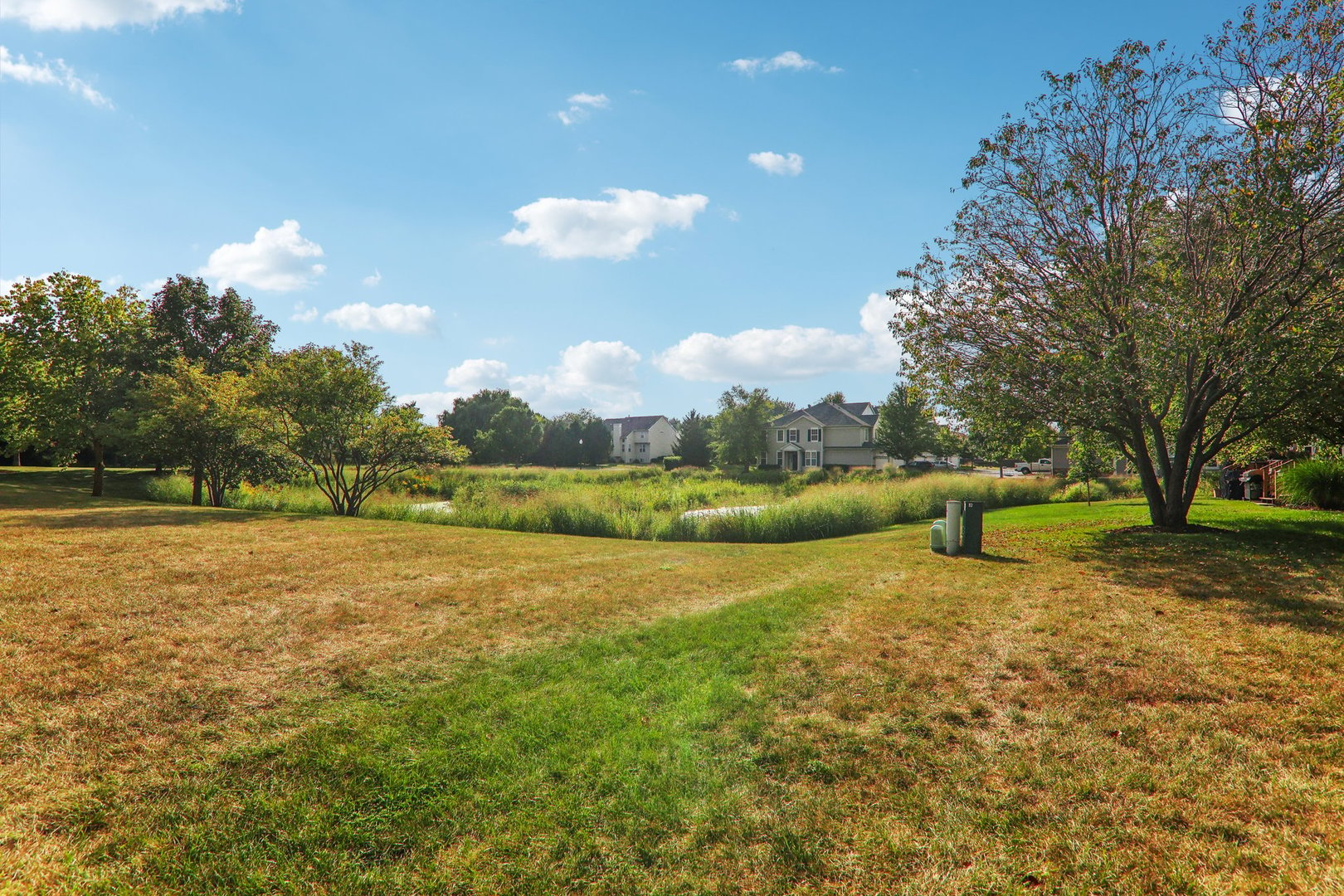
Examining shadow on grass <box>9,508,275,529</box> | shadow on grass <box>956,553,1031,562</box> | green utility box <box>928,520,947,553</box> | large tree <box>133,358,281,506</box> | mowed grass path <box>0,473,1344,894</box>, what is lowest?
mowed grass path <box>0,473,1344,894</box>

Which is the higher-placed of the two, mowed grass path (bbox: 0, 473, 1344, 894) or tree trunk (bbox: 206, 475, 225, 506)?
tree trunk (bbox: 206, 475, 225, 506)

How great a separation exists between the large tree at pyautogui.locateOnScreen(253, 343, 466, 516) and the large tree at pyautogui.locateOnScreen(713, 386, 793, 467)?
122ft

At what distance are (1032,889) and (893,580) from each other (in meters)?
6.26

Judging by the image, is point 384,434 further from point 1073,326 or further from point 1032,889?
point 1032,889

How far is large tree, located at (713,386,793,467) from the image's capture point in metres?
55.4

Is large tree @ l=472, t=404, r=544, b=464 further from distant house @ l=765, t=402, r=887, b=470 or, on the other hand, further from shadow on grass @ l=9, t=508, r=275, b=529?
shadow on grass @ l=9, t=508, r=275, b=529

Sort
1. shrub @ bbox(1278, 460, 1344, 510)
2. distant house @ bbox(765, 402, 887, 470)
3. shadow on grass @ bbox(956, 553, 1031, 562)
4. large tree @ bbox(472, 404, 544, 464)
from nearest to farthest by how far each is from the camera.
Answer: shadow on grass @ bbox(956, 553, 1031, 562) → shrub @ bbox(1278, 460, 1344, 510) → distant house @ bbox(765, 402, 887, 470) → large tree @ bbox(472, 404, 544, 464)

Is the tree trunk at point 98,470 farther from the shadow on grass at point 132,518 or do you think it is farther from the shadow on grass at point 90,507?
the shadow on grass at point 132,518

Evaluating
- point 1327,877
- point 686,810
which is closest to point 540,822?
point 686,810

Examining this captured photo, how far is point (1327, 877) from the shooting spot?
307 cm

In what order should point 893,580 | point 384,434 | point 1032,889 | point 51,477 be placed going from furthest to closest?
point 51,477, point 384,434, point 893,580, point 1032,889

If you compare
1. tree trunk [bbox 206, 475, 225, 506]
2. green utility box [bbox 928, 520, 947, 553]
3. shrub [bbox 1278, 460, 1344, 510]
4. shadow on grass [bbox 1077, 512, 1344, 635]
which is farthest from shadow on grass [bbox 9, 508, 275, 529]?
shrub [bbox 1278, 460, 1344, 510]

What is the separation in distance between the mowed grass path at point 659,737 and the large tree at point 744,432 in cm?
4689

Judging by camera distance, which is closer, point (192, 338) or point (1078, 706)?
point (1078, 706)
